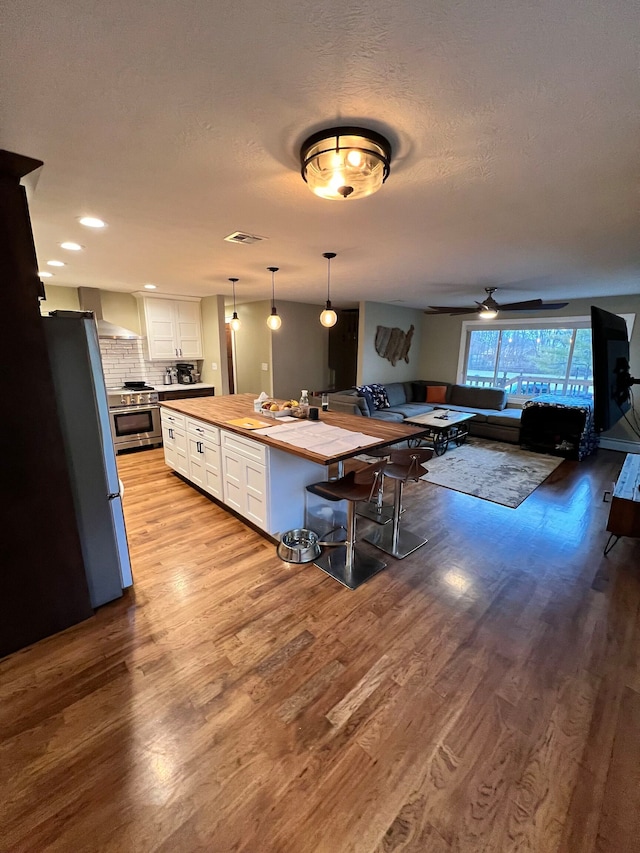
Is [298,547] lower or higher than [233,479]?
lower

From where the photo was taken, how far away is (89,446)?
2.01 meters

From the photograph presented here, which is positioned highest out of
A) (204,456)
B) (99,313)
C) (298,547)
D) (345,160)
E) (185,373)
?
(345,160)

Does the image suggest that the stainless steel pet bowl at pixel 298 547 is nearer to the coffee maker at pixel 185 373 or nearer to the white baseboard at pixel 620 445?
the coffee maker at pixel 185 373

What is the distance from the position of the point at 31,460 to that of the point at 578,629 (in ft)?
10.5

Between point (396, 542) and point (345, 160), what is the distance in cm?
254

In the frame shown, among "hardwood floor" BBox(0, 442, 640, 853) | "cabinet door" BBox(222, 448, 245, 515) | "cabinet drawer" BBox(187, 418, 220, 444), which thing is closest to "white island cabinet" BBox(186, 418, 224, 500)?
"cabinet drawer" BBox(187, 418, 220, 444)

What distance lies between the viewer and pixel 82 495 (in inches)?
79.7

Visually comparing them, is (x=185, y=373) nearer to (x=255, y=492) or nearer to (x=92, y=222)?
(x=92, y=222)

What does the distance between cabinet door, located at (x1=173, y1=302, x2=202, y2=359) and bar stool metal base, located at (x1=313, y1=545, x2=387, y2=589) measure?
4.45 metres

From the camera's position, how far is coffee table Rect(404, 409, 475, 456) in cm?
514

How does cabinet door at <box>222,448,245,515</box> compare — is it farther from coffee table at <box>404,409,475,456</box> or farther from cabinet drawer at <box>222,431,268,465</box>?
coffee table at <box>404,409,475,456</box>

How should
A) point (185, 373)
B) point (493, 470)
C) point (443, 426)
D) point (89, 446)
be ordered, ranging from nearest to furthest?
point (89, 446), point (493, 470), point (443, 426), point (185, 373)

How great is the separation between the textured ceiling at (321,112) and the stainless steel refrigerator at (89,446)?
0.79 metres

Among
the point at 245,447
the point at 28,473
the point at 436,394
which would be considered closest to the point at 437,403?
the point at 436,394
